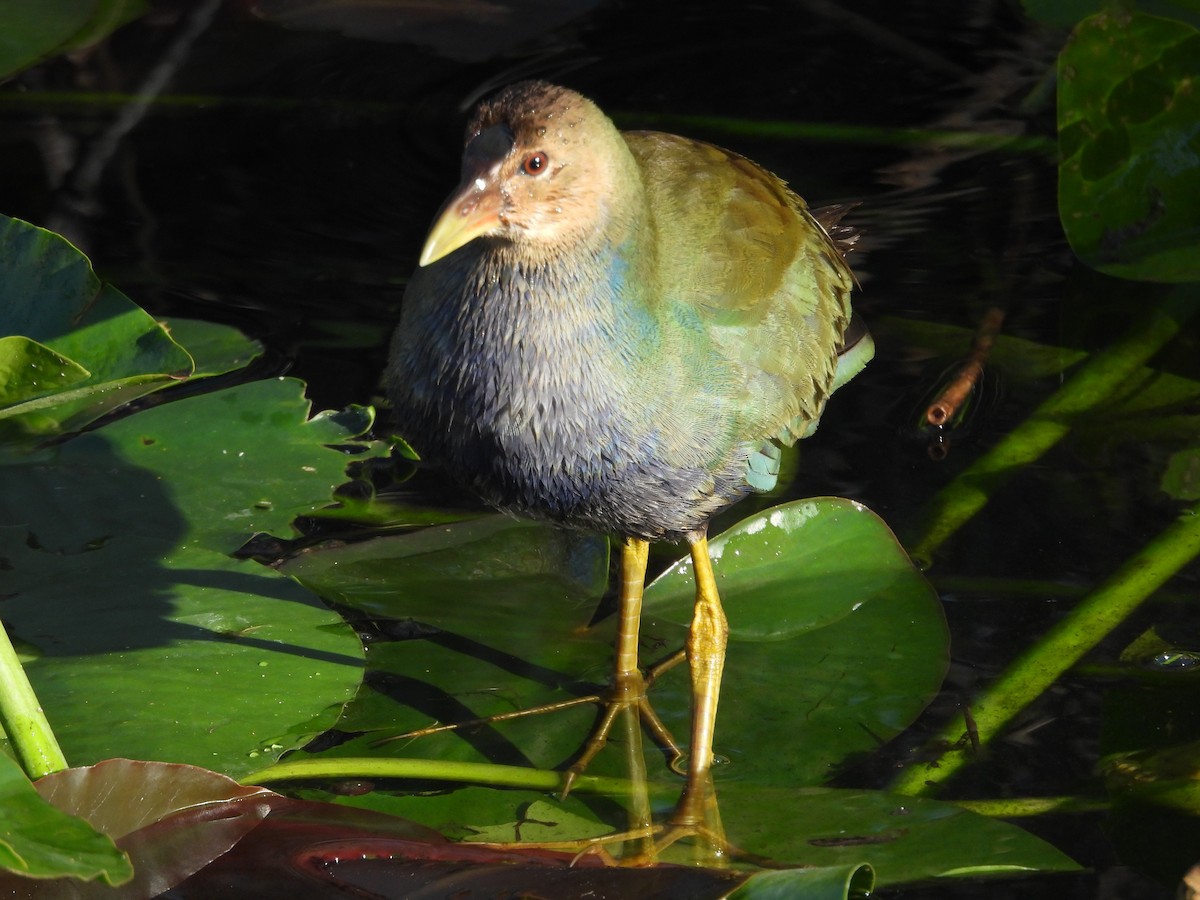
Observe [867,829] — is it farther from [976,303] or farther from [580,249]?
[976,303]

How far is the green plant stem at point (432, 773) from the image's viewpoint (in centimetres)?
181

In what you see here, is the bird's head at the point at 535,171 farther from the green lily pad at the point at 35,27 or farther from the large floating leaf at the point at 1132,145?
the green lily pad at the point at 35,27

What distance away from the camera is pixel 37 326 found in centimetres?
190

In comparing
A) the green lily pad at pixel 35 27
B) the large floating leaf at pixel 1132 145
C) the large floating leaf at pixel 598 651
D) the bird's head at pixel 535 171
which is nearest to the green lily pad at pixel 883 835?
the large floating leaf at pixel 598 651

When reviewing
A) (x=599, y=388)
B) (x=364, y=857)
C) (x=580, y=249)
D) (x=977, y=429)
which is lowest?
(x=364, y=857)

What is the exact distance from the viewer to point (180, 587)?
6.67ft

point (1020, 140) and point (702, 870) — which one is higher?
point (1020, 140)

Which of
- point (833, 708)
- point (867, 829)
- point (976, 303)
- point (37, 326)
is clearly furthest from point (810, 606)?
point (37, 326)

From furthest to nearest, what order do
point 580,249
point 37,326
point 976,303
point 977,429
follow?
point 976,303, point 977,429, point 37,326, point 580,249

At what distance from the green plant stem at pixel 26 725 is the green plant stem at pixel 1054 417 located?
1.28m

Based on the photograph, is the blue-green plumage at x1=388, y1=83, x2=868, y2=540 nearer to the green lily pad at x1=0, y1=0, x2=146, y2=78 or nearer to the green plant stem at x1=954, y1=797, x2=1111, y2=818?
the green plant stem at x1=954, y1=797, x2=1111, y2=818

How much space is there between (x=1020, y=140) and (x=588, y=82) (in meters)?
0.96

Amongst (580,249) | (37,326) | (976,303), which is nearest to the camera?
(580,249)

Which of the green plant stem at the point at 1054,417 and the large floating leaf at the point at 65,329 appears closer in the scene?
the large floating leaf at the point at 65,329
